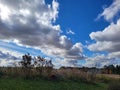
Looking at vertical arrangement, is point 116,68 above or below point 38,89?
above

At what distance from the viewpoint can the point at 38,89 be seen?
53.5 feet

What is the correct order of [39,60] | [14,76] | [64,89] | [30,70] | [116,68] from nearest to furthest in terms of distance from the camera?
[64,89] → [14,76] → [30,70] → [39,60] → [116,68]

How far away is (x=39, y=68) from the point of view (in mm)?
26109

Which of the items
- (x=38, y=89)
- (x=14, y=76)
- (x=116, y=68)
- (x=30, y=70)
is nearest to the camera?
(x=38, y=89)

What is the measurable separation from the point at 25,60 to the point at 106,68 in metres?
59.2

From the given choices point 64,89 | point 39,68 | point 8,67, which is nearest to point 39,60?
point 39,68

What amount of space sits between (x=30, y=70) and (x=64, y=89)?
8094 millimetres

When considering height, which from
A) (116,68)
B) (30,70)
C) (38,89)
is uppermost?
(116,68)

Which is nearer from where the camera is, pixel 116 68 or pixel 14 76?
pixel 14 76

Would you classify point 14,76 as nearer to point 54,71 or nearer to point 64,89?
point 54,71

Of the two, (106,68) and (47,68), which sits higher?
(106,68)

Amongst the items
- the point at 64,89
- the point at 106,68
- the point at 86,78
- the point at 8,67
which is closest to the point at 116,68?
the point at 106,68

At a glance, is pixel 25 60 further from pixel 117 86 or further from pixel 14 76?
pixel 117 86

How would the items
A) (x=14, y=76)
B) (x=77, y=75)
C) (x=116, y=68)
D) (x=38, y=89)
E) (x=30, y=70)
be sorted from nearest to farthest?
(x=38, y=89), (x=14, y=76), (x=30, y=70), (x=77, y=75), (x=116, y=68)
